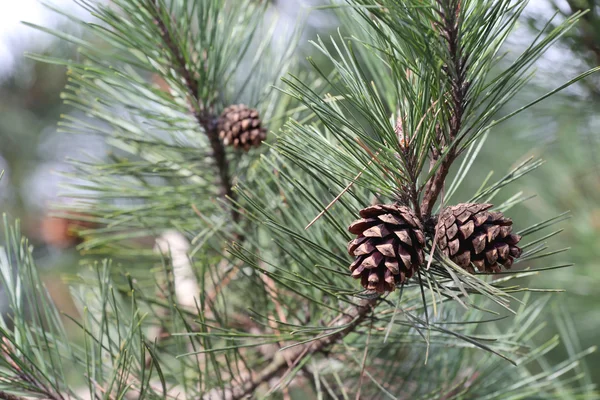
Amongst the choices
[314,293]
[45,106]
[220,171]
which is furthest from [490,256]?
[45,106]

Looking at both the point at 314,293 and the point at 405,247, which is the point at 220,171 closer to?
the point at 314,293

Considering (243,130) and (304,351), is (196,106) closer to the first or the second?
(243,130)

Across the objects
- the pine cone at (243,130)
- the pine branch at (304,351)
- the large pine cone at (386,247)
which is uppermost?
the pine cone at (243,130)

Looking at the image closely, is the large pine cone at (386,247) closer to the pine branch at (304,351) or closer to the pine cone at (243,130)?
the pine branch at (304,351)

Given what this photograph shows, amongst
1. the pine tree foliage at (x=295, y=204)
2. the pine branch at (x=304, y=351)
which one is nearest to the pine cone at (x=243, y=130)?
the pine tree foliage at (x=295, y=204)

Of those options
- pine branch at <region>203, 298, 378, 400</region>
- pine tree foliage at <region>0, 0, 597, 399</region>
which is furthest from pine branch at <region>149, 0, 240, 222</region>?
pine branch at <region>203, 298, 378, 400</region>

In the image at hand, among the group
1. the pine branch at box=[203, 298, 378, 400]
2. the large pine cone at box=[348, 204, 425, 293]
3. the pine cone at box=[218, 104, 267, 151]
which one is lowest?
the pine branch at box=[203, 298, 378, 400]

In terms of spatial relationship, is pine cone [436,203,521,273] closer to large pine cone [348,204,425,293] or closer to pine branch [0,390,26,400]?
large pine cone [348,204,425,293]
